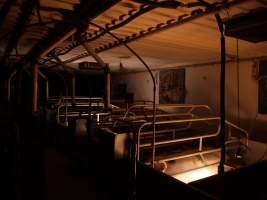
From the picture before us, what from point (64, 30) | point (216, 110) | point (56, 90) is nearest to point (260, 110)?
point (216, 110)

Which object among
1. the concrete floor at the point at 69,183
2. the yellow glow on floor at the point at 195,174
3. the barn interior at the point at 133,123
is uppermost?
the barn interior at the point at 133,123

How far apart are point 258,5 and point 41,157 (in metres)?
2.99

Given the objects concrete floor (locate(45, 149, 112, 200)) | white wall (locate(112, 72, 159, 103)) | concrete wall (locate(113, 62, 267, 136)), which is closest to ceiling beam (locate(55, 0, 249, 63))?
concrete wall (locate(113, 62, 267, 136))

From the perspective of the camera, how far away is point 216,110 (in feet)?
19.2

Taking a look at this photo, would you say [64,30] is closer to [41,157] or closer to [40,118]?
[41,157]

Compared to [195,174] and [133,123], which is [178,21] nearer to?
[133,123]

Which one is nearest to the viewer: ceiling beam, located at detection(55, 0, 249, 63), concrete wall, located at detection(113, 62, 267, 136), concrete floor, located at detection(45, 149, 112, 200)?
ceiling beam, located at detection(55, 0, 249, 63)

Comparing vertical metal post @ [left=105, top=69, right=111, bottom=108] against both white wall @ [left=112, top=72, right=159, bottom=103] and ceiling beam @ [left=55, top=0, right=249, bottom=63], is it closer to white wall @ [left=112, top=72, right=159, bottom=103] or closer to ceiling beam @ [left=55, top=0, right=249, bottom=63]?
ceiling beam @ [left=55, top=0, right=249, bottom=63]

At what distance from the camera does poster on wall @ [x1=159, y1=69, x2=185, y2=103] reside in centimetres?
673

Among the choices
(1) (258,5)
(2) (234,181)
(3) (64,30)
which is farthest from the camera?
(3) (64,30)

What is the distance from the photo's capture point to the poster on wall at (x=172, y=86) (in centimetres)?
673

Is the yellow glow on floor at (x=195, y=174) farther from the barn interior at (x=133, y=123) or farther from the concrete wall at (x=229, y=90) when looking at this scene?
the concrete wall at (x=229, y=90)

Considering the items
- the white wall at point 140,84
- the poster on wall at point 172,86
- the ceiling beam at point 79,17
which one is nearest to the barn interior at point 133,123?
the ceiling beam at point 79,17

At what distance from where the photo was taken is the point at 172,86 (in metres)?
7.04
